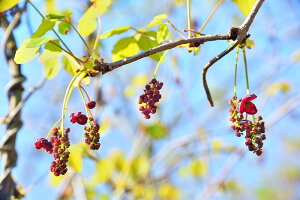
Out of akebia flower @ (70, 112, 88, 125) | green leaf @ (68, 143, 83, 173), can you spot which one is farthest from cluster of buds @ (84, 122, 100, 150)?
green leaf @ (68, 143, 83, 173)

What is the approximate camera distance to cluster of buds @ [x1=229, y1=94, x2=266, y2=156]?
0.72m

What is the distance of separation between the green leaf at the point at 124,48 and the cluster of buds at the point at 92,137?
326 mm

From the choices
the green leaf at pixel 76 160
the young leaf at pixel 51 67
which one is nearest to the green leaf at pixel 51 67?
the young leaf at pixel 51 67

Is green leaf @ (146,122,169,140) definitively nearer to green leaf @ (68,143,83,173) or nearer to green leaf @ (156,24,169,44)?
green leaf @ (68,143,83,173)

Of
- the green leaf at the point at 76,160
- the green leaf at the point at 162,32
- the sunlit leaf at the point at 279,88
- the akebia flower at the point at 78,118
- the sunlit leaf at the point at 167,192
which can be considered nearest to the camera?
the akebia flower at the point at 78,118

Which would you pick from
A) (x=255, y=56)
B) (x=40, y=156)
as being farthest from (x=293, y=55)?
(x=40, y=156)

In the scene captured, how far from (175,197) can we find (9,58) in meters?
2.47

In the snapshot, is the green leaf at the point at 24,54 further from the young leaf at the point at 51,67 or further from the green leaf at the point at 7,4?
the young leaf at the point at 51,67

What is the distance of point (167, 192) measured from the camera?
3.22m

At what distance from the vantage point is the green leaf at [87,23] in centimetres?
103

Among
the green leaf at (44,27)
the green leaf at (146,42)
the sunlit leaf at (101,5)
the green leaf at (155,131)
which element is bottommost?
the green leaf at (44,27)

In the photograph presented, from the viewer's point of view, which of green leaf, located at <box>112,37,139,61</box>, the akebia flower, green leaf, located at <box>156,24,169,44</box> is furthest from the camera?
green leaf, located at <box>112,37,139,61</box>

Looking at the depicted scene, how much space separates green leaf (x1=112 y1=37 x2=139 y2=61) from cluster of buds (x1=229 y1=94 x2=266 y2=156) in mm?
347

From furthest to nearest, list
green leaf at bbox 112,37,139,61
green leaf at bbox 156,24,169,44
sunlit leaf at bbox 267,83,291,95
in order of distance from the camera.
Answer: sunlit leaf at bbox 267,83,291,95, green leaf at bbox 112,37,139,61, green leaf at bbox 156,24,169,44
